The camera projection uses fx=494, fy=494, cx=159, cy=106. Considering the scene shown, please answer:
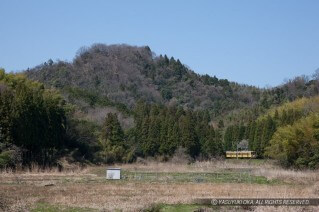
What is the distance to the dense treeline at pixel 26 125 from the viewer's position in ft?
143

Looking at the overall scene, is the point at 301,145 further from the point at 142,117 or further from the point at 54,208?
the point at 54,208

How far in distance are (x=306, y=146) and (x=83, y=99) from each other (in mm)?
44304

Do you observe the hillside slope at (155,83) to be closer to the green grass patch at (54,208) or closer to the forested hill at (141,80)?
the forested hill at (141,80)

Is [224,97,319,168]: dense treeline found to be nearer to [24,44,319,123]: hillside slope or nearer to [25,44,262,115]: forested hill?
[24,44,319,123]: hillside slope

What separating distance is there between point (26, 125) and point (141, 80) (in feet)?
336

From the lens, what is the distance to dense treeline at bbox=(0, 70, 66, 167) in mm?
43625

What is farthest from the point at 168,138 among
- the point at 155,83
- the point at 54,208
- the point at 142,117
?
the point at 155,83

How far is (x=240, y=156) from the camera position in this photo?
77438 millimetres

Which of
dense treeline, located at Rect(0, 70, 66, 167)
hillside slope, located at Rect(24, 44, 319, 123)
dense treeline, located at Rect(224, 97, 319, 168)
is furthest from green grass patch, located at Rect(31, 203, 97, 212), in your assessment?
hillside slope, located at Rect(24, 44, 319, 123)

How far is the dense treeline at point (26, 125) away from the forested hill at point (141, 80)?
65886 millimetres

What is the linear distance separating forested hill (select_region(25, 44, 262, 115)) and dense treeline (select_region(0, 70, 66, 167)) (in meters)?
65.9

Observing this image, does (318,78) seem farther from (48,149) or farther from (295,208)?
(295,208)

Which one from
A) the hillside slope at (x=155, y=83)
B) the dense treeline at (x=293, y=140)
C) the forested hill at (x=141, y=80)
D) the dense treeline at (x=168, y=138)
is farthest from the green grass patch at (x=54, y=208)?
the forested hill at (x=141, y=80)

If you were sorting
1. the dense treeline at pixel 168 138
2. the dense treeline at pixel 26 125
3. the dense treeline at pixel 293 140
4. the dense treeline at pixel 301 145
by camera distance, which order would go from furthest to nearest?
the dense treeline at pixel 168 138 < the dense treeline at pixel 293 140 < the dense treeline at pixel 301 145 < the dense treeline at pixel 26 125
